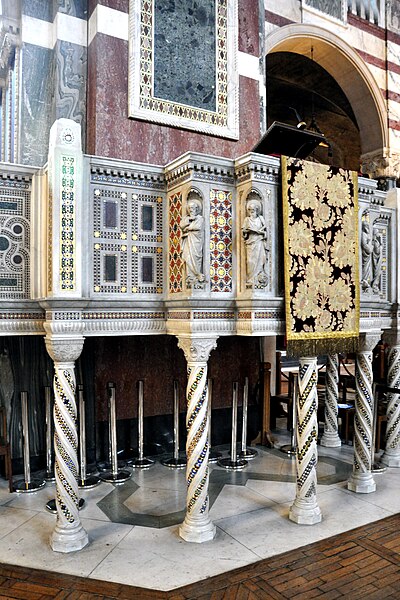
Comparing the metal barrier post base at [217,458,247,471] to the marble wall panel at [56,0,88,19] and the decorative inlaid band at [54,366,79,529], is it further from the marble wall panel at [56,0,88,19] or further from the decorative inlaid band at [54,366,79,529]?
the marble wall panel at [56,0,88,19]

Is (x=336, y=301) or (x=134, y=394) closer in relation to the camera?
(x=336, y=301)

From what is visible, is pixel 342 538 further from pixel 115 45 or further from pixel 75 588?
→ pixel 115 45

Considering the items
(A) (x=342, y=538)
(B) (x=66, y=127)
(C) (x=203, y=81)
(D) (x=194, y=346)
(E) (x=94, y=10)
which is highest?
(E) (x=94, y=10)

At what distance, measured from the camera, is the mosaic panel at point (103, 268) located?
4.22m

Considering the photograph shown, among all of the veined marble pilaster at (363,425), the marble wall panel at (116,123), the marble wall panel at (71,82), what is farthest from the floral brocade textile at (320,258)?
the marble wall panel at (71,82)

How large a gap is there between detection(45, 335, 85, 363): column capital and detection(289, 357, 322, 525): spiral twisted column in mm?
1901

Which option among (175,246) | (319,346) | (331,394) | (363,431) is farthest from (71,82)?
(331,394)

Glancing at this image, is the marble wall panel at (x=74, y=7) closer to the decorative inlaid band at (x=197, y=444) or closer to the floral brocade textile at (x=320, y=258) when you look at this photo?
the floral brocade textile at (x=320, y=258)

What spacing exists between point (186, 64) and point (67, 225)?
327cm

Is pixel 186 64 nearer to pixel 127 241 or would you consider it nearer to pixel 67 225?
pixel 127 241

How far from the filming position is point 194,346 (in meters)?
4.20

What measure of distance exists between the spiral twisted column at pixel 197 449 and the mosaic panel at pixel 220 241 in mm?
486

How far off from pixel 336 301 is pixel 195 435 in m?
1.72

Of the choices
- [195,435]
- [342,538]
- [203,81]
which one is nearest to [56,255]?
[195,435]
